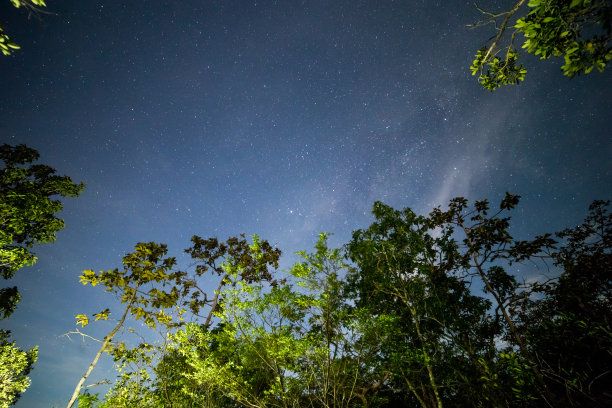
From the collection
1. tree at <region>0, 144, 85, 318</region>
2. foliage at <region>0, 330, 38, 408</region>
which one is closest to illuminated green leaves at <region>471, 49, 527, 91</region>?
tree at <region>0, 144, 85, 318</region>

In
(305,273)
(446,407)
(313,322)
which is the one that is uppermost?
(305,273)

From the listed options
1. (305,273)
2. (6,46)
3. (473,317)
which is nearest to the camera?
(6,46)

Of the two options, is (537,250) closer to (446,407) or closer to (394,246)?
(394,246)

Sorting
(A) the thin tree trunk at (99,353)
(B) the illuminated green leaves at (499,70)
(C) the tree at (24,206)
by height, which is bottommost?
(A) the thin tree trunk at (99,353)

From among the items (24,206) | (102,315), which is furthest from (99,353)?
(24,206)

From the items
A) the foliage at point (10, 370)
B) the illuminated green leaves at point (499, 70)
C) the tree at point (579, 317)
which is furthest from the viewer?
the foliage at point (10, 370)

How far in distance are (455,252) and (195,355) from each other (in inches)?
532

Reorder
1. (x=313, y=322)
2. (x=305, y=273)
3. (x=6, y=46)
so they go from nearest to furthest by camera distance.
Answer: (x=6, y=46) → (x=305, y=273) → (x=313, y=322)

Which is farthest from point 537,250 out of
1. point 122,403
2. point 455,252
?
point 122,403

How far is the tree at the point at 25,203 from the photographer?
414 inches

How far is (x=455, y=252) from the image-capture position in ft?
43.1

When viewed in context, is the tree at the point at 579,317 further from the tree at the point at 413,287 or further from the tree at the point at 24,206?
the tree at the point at 24,206

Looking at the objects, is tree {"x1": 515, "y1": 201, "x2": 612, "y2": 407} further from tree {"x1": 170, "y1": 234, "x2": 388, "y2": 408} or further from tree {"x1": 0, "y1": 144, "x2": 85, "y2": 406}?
tree {"x1": 0, "y1": 144, "x2": 85, "y2": 406}

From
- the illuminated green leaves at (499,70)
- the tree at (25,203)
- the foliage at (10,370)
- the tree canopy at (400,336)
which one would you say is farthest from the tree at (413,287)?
the foliage at (10,370)
